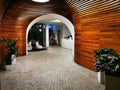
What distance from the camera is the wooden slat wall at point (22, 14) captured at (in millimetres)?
8336

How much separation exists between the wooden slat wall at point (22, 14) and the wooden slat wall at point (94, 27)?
205 cm

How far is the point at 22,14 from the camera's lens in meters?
9.20

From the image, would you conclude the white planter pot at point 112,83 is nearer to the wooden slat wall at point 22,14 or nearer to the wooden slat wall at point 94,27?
the wooden slat wall at point 94,27

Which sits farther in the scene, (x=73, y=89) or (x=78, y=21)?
(x=78, y=21)

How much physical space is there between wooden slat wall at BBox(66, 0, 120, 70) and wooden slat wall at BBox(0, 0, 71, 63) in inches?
80.7

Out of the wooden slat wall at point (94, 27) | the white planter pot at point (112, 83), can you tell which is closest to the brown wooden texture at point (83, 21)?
the wooden slat wall at point (94, 27)

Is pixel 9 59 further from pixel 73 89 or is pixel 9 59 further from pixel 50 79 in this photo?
pixel 73 89

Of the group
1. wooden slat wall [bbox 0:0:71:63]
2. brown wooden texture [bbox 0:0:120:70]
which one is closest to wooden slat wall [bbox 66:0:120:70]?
brown wooden texture [bbox 0:0:120:70]

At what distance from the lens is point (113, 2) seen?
14.7 feet

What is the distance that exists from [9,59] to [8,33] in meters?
2.79

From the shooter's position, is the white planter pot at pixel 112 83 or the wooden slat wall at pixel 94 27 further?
the wooden slat wall at pixel 94 27

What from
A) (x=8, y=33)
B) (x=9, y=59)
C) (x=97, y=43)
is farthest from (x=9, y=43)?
(x=97, y=43)

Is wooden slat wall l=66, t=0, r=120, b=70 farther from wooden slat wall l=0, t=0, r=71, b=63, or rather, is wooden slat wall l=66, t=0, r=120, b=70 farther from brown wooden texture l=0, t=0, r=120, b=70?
wooden slat wall l=0, t=0, r=71, b=63

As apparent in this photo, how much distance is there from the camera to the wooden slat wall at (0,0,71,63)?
27.3 feet
